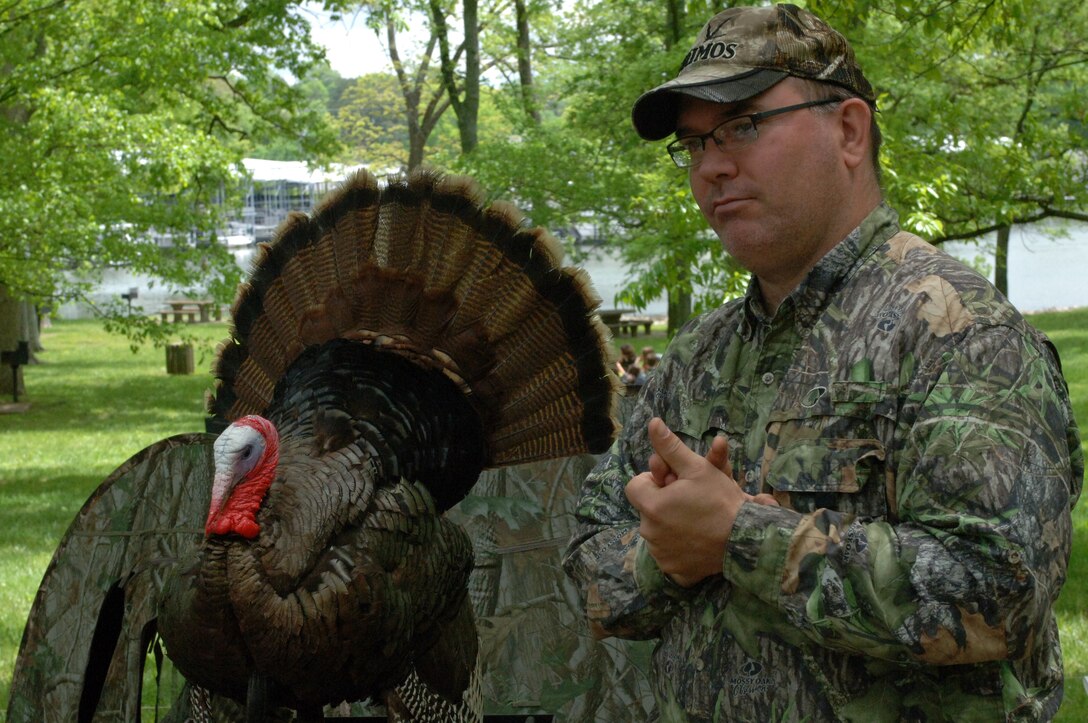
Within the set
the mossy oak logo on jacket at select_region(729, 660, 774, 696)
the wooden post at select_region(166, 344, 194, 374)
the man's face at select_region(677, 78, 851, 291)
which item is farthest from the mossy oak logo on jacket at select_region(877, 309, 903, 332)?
the wooden post at select_region(166, 344, 194, 374)

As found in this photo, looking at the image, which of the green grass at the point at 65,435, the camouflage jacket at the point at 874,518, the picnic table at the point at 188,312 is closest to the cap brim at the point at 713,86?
the camouflage jacket at the point at 874,518

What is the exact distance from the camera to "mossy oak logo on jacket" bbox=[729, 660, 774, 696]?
1814 millimetres

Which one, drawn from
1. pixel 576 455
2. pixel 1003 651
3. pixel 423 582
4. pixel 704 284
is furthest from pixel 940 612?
pixel 704 284

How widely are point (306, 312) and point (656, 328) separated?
22543 mm

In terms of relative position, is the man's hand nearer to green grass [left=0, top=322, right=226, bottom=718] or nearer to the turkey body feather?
the turkey body feather

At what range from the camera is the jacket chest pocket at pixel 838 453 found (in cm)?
171

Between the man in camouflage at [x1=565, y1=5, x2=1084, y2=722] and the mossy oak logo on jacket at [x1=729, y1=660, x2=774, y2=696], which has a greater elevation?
the man in camouflage at [x1=565, y1=5, x2=1084, y2=722]

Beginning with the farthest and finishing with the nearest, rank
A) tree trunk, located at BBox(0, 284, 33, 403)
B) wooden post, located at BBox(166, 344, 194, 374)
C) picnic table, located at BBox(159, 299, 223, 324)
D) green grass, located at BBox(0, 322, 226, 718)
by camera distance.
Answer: picnic table, located at BBox(159, 299, 223, 324) < wooden post, located at BBox(166, 344, 194, 374) < tree trunk, located at BBox(0, 284, 33, 403) < green grass, located at BBox(0, 322, 226, 718)

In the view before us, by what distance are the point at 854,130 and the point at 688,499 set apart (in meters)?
0.65

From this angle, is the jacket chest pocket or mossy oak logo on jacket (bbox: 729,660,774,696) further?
mossy oak logo on jacket (bbox: 729,660,774,696)

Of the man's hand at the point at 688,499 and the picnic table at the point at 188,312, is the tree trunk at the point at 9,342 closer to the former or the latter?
the picnic table at the point at 188,312

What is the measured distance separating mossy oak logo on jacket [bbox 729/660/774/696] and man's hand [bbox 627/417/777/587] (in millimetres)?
185

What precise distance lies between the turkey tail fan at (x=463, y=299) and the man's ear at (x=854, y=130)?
213 cm

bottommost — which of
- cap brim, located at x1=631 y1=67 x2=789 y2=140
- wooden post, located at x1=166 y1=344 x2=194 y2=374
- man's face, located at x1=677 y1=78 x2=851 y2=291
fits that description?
wooden post, located at x1=166 y1=344 x2=194 y2=374
